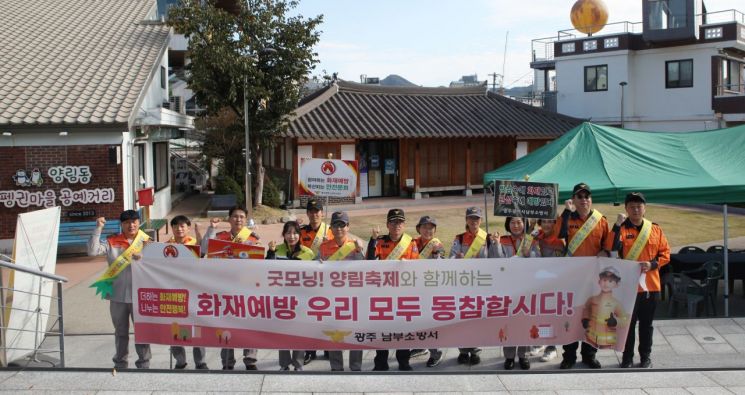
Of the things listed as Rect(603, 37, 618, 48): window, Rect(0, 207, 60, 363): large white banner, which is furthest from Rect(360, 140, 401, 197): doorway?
Rect(0, 207, 60, 363): large white banner

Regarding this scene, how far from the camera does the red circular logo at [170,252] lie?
666cm

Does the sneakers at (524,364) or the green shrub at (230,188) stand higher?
the green shrub at (230,188)

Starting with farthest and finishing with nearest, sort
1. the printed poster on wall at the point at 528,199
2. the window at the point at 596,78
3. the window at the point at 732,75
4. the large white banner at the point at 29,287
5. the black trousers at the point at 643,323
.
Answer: the window at the point at 596,78, the window at the point at 732,75, the printed poster on wall at the point at 528,199, the large white banner at the point at 29,287, the black trousers at the point at 643,323

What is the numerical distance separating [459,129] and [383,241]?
63.5ft

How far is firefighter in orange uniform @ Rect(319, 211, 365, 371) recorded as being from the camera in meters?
6.75

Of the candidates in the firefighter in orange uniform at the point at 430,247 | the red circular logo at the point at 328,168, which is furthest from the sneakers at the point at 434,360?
the red circular logo at the point at 328,168

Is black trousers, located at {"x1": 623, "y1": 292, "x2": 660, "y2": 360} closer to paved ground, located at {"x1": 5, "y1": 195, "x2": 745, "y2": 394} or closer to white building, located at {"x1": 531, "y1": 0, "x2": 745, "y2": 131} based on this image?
paved ground, located at {"x1": 5, "y1": 195, "x2": 745, "y2": 394}

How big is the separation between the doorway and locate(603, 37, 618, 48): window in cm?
1251

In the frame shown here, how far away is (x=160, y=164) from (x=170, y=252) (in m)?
15.8

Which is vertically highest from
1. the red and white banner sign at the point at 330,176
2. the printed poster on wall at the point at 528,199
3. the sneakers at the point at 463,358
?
the red and white banner sign at the point at 330,176

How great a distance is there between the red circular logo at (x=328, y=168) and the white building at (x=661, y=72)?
24.4 meters

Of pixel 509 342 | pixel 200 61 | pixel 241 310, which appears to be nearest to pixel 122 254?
pixel 241 310

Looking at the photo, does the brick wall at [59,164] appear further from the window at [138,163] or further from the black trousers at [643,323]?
the black trousers at [643,323]

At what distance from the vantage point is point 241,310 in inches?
260
